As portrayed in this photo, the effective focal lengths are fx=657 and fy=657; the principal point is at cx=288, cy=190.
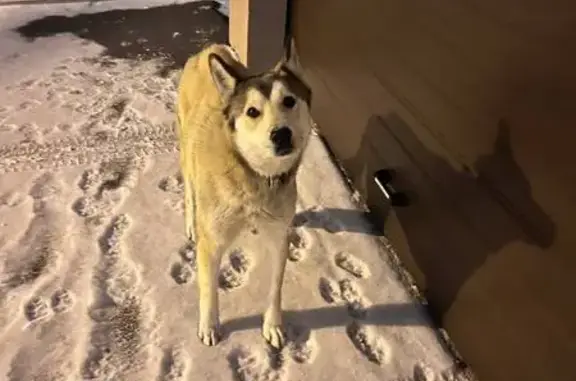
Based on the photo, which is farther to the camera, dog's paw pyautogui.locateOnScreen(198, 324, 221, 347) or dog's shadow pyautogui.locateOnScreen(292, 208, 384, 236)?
dog's shadow pyautogui.locateOnScreen(292, 208, 384, 236)

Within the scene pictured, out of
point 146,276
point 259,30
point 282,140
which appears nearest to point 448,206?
point 282,140

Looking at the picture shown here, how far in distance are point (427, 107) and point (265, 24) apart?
1000mm

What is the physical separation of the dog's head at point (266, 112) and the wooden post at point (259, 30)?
3.39 feet

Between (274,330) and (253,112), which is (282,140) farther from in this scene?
(274,330)

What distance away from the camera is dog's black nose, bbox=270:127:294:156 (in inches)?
49.1

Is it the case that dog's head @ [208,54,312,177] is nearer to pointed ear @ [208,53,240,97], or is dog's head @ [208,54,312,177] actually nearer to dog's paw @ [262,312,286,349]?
pointed ear @ [208,53,240,97]

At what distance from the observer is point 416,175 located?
1.67 metres

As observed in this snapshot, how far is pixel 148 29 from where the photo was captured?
2.89 meters

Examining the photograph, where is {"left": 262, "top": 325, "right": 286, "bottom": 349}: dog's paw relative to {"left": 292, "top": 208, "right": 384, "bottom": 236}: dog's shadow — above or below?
below

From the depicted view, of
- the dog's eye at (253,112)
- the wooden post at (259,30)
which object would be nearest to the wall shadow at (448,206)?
the dog's eye at (253,112)

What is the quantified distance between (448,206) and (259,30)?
115cm

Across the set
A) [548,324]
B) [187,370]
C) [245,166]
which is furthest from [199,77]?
[548,324]

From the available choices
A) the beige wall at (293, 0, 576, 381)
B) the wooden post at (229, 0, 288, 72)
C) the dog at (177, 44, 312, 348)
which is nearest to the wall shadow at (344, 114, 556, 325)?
the beige wall at (293, 0, 576, 381)

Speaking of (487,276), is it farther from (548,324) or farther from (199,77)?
(199,77)
